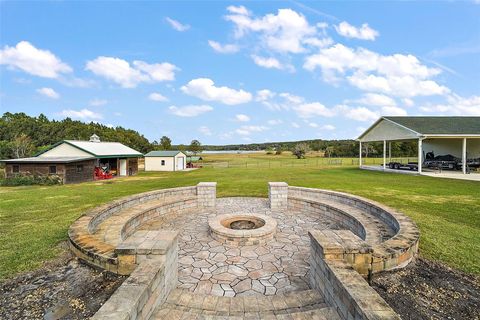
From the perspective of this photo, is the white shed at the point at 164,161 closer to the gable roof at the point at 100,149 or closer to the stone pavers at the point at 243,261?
the gable roof at the point at 100,149

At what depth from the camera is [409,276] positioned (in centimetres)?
362

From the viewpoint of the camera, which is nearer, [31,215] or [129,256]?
[129,256]

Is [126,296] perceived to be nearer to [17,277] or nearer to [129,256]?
[129,256]

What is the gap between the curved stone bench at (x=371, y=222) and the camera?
371 cm

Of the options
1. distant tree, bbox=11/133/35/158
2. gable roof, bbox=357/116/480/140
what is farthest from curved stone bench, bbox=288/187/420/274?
distant tree, bbox=11/133/35/158

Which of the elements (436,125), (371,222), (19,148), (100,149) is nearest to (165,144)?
(19,148)

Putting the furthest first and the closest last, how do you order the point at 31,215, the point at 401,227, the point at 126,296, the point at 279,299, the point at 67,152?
the point at 67,152, the point at 31,215, the point at 401,227, the point at 279,299, the point at 126,296

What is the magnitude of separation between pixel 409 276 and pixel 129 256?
4078mm

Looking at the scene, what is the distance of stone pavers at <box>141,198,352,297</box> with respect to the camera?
3.71 m

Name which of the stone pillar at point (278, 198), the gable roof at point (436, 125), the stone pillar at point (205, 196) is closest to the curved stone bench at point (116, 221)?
the stone pillar at point (205, 196)

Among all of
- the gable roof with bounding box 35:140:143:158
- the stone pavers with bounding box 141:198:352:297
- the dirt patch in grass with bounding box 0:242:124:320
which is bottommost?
the stone pavers with bounding box 141:198:352:297

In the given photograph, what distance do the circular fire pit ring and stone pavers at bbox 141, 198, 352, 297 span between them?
0.42 ft

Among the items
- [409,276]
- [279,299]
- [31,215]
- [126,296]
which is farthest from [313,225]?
[31,215]

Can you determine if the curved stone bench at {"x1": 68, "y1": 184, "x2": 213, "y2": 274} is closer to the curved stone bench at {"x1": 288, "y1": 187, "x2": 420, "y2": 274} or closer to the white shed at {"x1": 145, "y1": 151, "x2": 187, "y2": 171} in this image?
the curved stone bench at {"x1": 288, "y1": 187, "x2": 420, "y2": 274}
